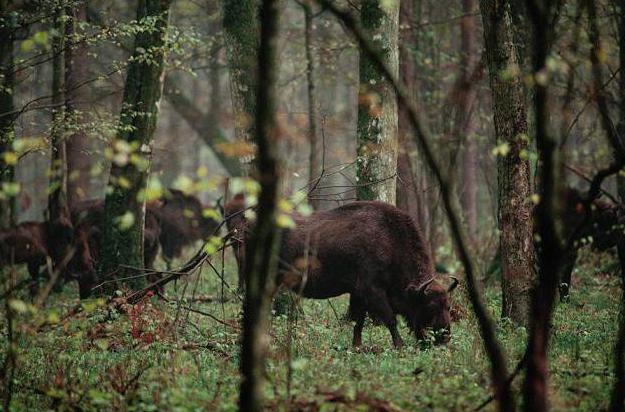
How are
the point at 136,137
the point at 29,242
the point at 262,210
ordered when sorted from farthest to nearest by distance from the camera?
1. the point at 29,242
2. the point at 136,137
3. the point at 262,210

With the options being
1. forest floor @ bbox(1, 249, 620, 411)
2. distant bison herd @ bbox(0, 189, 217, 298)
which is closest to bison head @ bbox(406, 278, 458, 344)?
forest floor @ bbox(1, 249, 620, 411)

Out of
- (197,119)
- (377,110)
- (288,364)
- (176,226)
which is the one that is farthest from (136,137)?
(197,119)

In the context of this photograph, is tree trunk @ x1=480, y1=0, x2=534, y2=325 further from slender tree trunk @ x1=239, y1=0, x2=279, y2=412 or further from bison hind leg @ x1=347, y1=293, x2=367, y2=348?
slender tree trunk @ x1=239, y1=0, x2=279, y2=412

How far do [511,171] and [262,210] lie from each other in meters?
6.35

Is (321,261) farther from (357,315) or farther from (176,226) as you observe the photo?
(176,226)

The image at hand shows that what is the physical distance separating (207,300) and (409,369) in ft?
20.7

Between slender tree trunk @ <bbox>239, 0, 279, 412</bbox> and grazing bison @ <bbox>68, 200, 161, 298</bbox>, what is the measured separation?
Result: 9.07m

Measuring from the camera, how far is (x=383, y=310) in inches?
409

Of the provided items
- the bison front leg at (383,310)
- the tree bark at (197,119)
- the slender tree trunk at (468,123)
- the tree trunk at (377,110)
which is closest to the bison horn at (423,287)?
the bison front leg at (383,310)

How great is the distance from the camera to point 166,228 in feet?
65.1

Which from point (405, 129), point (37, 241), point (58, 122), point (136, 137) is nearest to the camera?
point (136, 137)

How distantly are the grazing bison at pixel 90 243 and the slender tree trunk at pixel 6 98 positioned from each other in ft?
5.09

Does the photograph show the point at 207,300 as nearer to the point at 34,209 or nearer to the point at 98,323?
the point at 98,323

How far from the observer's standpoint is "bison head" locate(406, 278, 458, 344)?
10.0 metres
